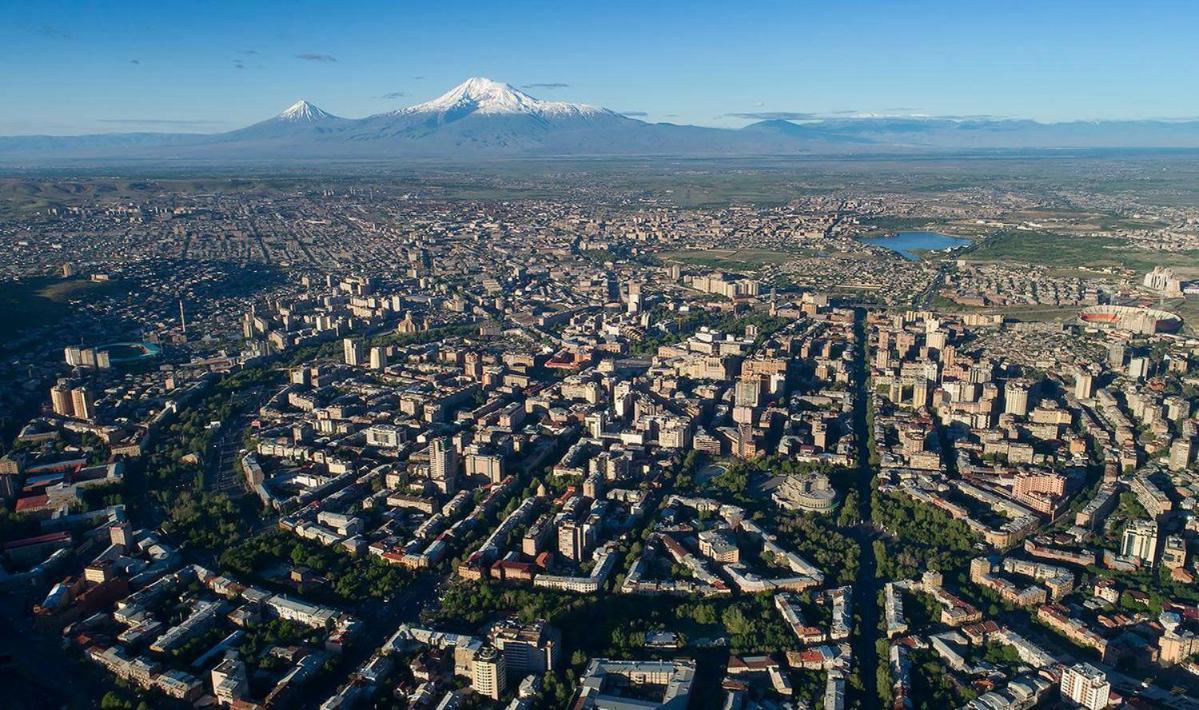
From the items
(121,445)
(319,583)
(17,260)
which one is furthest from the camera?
(17,260)

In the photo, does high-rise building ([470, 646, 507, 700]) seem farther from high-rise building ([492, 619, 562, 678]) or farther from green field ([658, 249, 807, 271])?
green field ([658, 249, 807, 271])

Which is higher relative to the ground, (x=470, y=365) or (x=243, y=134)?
(x=243, y=134)

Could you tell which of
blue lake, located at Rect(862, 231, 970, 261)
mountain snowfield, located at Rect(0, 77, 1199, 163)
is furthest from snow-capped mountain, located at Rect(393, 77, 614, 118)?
blue lake, located at Rect(862, 231, 970, 261)

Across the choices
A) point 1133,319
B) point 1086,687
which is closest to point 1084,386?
point 1133,319

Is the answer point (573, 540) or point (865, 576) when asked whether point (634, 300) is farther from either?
point (865, 576)

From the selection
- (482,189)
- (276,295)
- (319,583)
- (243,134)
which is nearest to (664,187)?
(482,189)

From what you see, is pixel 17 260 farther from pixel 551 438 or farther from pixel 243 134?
pixel 243 134
